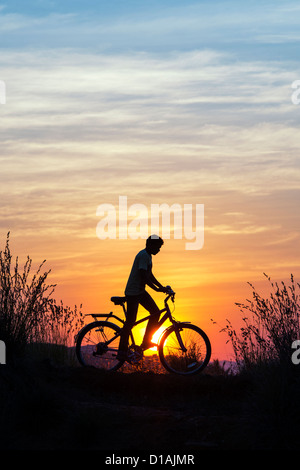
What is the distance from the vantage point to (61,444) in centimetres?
975

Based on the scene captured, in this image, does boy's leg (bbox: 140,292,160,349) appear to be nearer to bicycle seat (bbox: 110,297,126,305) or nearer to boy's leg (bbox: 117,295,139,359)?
boy's leg (bbox: 117,295,139,359)

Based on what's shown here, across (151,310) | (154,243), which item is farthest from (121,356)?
(154,243)

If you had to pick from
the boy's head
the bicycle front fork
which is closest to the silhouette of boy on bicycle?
the boy's head

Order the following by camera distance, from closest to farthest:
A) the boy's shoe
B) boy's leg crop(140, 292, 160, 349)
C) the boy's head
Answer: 1. the boy's head
2. boy's leg crop(140, 292, 160, 349)
3. the boy's shoe

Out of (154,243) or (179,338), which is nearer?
(154,243)

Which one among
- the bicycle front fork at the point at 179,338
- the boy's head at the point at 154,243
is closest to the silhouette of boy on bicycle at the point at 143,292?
the boy's head at the point at 154,243

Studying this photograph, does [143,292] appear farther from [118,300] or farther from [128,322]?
[128,322]

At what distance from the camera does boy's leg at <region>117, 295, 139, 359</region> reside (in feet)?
43.8

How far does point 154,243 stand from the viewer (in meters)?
13.0

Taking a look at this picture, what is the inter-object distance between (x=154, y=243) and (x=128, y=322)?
1.75 m

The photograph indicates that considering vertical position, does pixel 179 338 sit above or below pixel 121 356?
above

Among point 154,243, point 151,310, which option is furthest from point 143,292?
point 154,243
